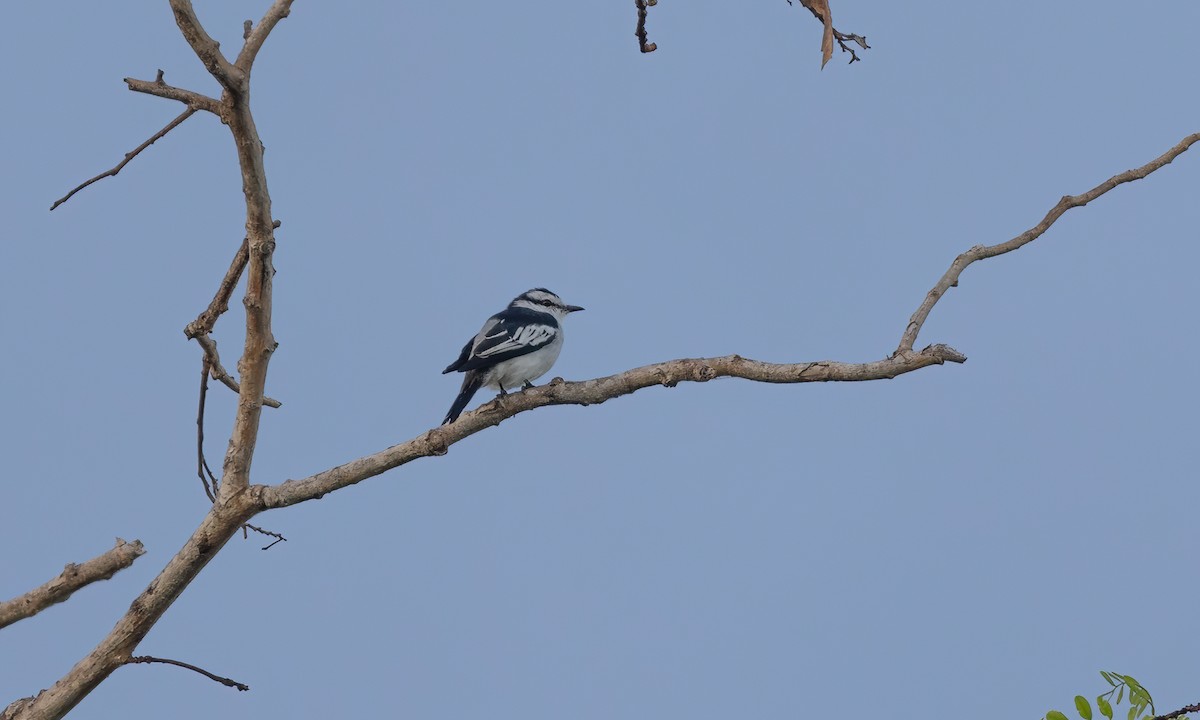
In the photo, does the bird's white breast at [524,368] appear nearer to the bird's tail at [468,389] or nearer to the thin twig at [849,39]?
the bird's tail at [468,389]

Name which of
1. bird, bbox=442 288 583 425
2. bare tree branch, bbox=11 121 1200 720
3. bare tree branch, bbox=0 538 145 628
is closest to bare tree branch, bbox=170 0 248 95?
bare tree branch, bbox=11 121 1200 720

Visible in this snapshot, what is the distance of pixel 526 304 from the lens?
11148mm

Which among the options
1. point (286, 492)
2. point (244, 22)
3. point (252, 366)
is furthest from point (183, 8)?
point (286, 492)

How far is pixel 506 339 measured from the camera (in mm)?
9375

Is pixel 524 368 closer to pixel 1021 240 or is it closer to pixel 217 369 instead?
pixel 217 369

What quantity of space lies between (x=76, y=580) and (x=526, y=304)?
5414 mm

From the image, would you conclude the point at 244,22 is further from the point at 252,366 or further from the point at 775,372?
the point at 775,372

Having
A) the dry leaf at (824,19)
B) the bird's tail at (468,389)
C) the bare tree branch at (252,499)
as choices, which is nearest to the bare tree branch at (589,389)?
the bare tree branch at (252,499)

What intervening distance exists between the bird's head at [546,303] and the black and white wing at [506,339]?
82 centimetres

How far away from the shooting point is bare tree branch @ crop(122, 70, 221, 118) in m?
5.96

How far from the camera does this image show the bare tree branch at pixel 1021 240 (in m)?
6.12

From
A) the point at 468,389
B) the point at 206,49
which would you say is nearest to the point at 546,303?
the point at 468,389

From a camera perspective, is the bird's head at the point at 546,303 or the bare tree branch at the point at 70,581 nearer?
the bare tree branch at the point at 70,581

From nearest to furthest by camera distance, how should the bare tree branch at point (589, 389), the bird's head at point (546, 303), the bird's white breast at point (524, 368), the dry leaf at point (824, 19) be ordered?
the dry leaf at point (824, 19)
the bare tree branch at point (589, 389)
the bird's white breast at point (524, 368)
the bird's head at point (546, 303)
